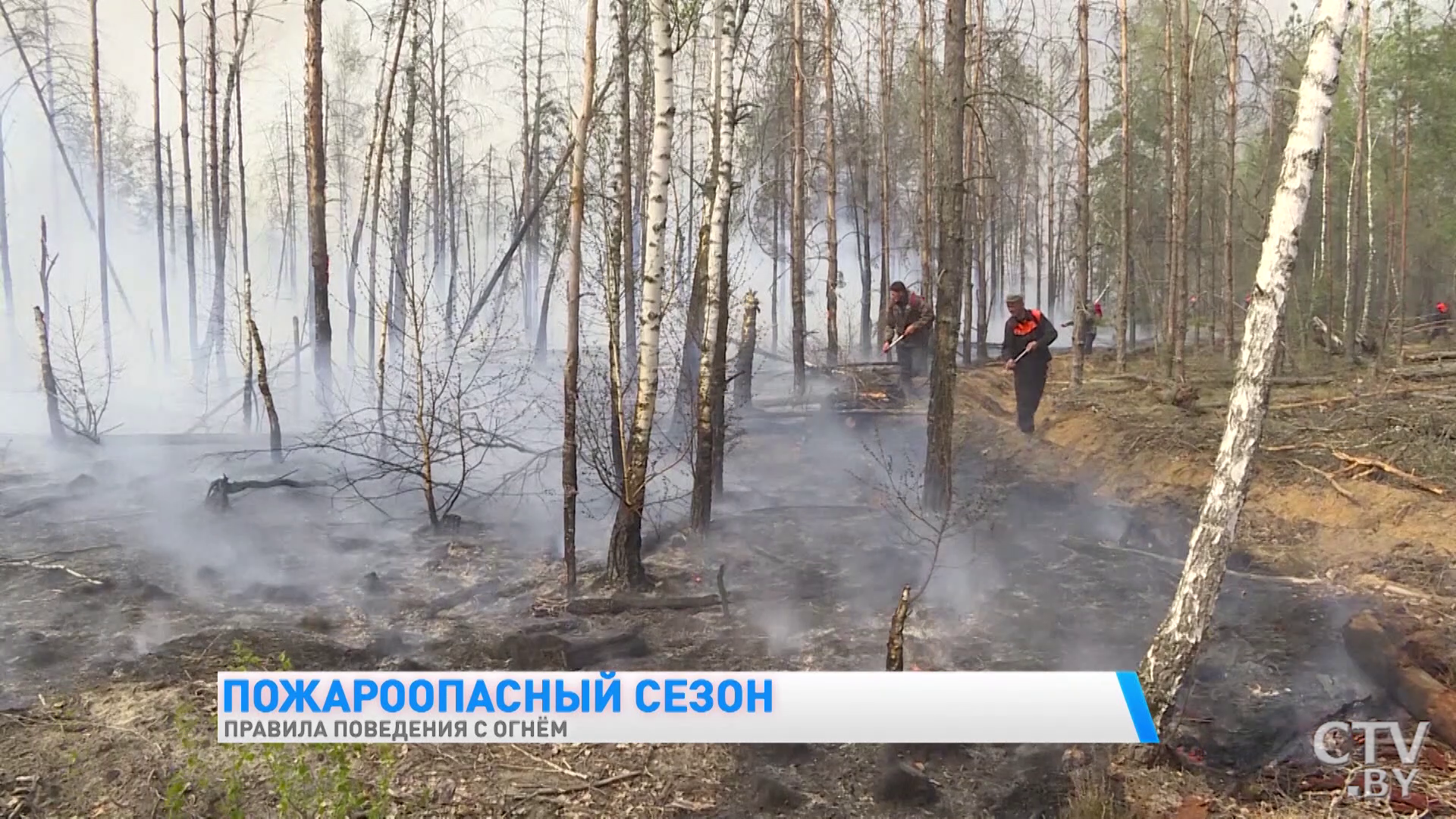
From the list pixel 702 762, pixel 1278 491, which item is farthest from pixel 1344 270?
pixel 702 762

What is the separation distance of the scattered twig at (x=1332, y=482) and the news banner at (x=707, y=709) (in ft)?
16.2

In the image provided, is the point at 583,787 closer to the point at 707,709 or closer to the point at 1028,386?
the point at 707,709

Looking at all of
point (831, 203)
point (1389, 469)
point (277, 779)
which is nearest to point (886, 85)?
point (831, 203)

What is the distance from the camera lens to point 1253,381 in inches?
157

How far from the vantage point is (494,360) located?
1902cm

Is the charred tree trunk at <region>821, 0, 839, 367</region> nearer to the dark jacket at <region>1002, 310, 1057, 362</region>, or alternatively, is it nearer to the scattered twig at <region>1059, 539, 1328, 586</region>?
the dark jacket at <region>1002, 310, 1057, 362</region>

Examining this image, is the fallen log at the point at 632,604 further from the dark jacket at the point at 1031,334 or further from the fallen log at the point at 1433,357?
the fallen log at the point at 1433,357

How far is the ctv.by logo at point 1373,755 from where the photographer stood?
155 inches

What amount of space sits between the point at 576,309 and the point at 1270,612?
565 cm

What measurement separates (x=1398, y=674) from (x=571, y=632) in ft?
16.8

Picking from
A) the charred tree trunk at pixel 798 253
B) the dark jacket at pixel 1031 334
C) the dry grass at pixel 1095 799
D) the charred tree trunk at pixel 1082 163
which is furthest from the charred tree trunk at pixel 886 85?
the dry grass at pixel 1095 799

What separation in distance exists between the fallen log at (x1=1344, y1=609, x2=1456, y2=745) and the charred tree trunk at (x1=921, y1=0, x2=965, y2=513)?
3020mm

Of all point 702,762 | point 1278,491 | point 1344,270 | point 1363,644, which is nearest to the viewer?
point 702,762

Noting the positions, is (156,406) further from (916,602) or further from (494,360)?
(916,602)
